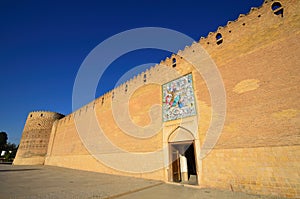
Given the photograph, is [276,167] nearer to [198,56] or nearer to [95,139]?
[198,56]

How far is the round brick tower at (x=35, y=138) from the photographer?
66.5 feet

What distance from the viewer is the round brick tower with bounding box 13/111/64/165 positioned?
66.5 ft

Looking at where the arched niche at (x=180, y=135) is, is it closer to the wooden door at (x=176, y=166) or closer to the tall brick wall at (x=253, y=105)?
the tall brick wall at (x=253, y=105)

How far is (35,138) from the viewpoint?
2088 cm

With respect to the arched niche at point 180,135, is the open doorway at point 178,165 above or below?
below

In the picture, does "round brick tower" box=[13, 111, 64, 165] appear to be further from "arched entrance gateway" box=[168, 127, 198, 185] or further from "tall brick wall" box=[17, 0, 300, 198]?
"arched entrance gateway" box=[168, 127, 198, 185]

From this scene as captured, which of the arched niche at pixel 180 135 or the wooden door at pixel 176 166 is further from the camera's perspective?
the wooden door at pixel 176 166

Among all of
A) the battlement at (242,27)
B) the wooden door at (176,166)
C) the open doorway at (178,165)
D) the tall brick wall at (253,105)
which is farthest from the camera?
the wooden door at (176,166)

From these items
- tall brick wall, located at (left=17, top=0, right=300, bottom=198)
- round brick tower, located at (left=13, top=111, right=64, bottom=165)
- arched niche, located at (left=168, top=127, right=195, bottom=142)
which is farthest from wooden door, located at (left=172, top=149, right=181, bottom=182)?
round brick tower, located at (left=13, top=111, right=64, bottom=165)

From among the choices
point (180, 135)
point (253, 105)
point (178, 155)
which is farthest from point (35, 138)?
point (253, 105)

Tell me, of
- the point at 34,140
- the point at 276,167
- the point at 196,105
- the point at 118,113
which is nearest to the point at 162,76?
the point at 196,105

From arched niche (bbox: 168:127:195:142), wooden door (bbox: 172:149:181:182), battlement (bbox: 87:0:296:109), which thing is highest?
battlement (bbox: 87:0:296:109)

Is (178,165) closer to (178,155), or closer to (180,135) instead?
(178,155)

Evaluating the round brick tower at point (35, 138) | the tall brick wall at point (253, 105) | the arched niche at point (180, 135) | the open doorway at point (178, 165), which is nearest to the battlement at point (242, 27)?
the tall brick wall at point (253, 105)
